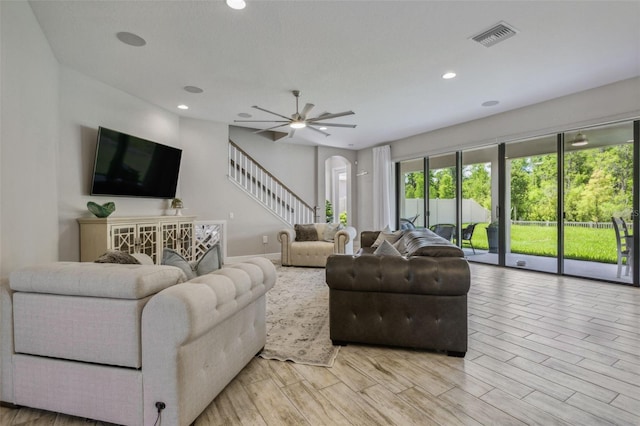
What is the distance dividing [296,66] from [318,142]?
4283mm

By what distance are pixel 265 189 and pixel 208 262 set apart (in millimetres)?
5296

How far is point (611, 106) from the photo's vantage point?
4387mm

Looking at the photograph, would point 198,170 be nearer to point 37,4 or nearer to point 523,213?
point 37,4

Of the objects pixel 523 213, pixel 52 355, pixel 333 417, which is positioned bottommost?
pixel 333 417

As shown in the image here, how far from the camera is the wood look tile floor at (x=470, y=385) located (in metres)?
1.67

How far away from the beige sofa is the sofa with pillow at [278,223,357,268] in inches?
165

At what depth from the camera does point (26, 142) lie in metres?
2.53

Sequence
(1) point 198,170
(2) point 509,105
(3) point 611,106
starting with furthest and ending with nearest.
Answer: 1. (1) point 198,170
2. (2) point 509,105
3. (3) point 611,106

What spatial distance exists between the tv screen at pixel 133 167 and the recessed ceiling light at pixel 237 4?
264 centimetres

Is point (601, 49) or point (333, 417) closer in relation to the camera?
point (333, 417)

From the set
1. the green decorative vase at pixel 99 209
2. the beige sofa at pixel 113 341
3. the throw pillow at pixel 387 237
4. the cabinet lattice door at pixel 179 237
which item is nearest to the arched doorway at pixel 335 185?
the throw pillow at pixel 387 237

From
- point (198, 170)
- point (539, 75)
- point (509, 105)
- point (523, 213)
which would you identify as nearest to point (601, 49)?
point (539, 75)

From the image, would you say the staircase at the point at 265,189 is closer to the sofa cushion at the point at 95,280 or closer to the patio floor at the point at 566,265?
the patio floor at the point at 566,265

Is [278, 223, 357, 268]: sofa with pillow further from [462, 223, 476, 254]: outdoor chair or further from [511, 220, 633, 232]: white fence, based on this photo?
[511, 220, 633, 232]: white fence
